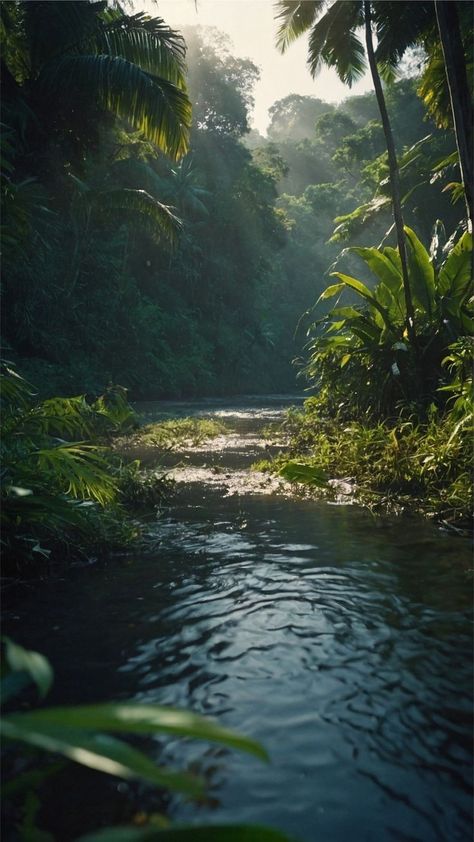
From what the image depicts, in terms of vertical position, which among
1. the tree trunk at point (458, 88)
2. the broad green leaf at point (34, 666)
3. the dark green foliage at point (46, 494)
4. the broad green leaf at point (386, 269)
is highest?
the tree trunk at point (458, 88)

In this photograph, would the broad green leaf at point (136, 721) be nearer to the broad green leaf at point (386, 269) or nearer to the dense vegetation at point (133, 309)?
the dense vegetation at point (133, 309)

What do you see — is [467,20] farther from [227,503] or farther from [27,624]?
[27,624]

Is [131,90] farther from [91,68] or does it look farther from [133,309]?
[133,309]

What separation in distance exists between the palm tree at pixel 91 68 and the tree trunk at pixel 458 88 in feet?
11.3

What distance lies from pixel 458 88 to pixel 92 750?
735 centimetres

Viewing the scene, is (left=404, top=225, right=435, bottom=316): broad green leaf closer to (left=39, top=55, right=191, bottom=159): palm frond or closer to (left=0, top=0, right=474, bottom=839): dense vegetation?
(left=0, top=0, right=474, bottom=839): dense vegetation

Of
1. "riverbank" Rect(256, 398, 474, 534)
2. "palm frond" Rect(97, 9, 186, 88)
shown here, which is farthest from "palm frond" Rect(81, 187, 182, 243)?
"riverbank" Rect(256, 398, 474, 534)

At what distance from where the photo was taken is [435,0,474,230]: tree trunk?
21.5 feet

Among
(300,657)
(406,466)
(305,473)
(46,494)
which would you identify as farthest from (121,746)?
(305,473)

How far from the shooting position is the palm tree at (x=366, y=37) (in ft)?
27.5

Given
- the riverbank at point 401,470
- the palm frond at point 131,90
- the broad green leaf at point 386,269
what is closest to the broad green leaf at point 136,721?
the riverbank at point 401,470

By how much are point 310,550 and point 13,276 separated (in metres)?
11.6

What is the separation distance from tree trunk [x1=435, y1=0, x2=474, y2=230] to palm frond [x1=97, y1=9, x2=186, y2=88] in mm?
4067

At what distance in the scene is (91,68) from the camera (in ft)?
28.5
